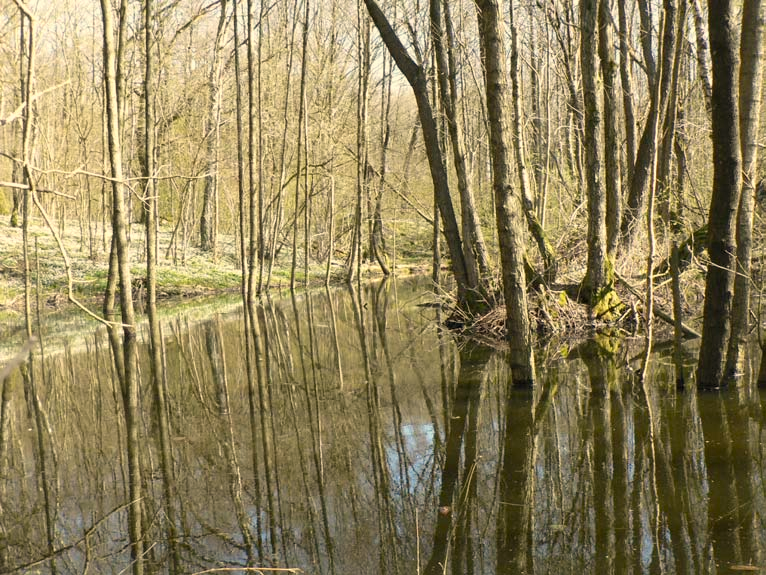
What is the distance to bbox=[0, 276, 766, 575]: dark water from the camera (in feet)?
12.6

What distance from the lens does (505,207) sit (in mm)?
7680

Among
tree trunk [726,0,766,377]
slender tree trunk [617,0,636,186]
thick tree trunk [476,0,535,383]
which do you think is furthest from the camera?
slender tree trunk [617,0,636,186]

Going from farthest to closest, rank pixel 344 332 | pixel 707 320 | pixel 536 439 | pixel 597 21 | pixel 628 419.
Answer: pixel 344 332, pixel 597 21, pixel 707 320, pixel 628 419, pixel 536 439

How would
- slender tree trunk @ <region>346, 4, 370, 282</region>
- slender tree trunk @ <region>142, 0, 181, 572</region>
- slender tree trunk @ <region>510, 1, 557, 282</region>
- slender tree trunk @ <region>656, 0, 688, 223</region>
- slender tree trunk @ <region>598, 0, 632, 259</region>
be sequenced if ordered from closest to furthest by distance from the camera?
1. slender tree trunk @ <region>142, 0, 181, 572</region>
2. slender tree trunk @ <region>656, 0, 688, 223</region>
3. slender tree trunk @ <region>598, 0, 632, 259</region>
4. slender tree trunk @ <region>510, 1, 557, 282</region>
5. slender tree trunk @ <region>346, 4, 370, 282</region>

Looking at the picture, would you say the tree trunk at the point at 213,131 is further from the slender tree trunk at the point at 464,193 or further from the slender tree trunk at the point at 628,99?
the slender tree trunk at the point at 628,99

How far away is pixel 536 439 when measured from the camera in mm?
5793

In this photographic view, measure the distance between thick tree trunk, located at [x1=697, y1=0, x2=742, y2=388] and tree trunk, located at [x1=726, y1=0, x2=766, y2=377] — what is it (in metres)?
0.07

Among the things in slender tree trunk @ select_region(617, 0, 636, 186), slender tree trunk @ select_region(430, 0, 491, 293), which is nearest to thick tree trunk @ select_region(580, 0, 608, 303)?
slender tree trunk @ select_region(430, 0, 491, 293)

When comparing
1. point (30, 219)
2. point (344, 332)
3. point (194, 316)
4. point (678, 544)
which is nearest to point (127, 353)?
point (344, 332)

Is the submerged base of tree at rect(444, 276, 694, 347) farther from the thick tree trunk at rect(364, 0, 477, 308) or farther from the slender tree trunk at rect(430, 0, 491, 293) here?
the thick tree trunk at rect(364, 0, 477, 308)

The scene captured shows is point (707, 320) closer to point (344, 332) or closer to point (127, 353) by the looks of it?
point (344, 332)

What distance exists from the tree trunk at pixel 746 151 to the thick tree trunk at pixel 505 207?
1967 millimetres

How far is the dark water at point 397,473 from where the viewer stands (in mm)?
3848

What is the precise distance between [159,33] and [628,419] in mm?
17893
